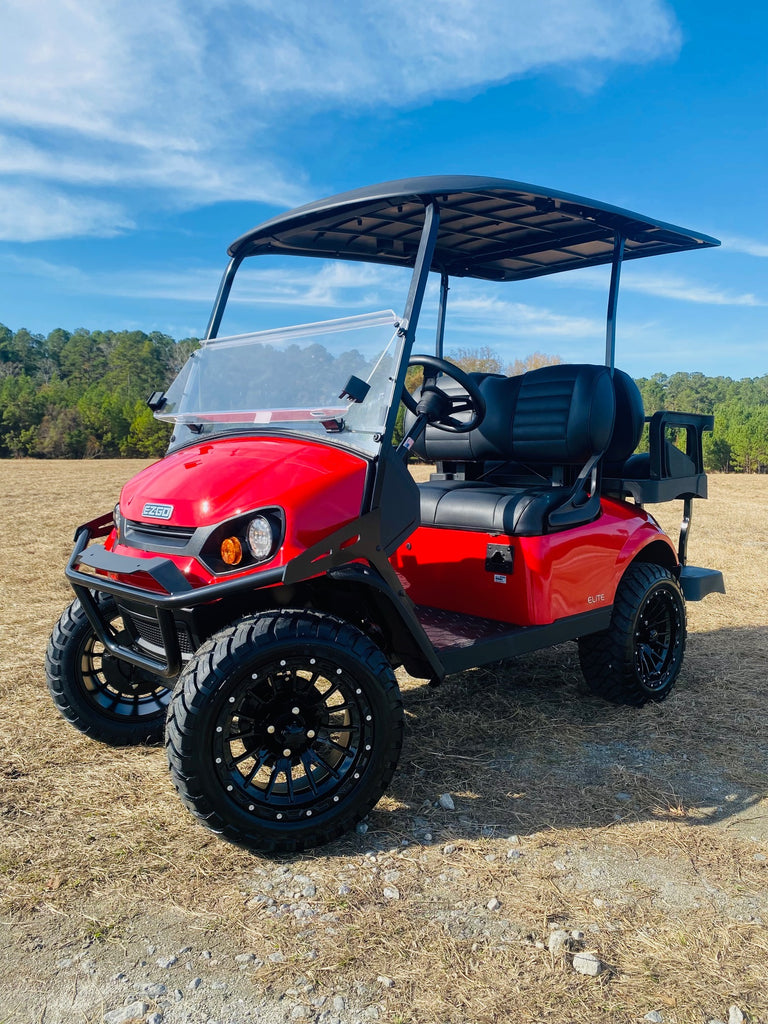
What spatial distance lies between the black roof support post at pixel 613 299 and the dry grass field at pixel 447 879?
189 cm

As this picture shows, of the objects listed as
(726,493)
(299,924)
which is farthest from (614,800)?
(726,493)

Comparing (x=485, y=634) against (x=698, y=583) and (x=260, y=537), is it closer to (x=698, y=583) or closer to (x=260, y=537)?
(x=260, y=537)

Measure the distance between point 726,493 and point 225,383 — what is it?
17.6 m

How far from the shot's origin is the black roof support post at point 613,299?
14.1 feet

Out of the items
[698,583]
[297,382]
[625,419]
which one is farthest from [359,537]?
A: [698,583]

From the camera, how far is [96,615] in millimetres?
3113

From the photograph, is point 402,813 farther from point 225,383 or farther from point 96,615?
point 225,383

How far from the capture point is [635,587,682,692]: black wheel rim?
4.25 metres

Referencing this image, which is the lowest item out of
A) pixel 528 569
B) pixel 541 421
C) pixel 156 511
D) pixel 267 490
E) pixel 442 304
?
pixel 528 569

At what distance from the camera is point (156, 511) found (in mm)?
2957

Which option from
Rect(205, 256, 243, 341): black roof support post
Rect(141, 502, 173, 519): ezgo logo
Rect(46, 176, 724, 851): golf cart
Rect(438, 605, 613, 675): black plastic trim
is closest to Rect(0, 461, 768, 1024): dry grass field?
Rect(46, 176, 724, 851): golf cart

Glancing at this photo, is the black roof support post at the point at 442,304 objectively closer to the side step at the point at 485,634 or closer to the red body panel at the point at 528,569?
the red body panel at the point at 528,569

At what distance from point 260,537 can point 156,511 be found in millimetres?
483

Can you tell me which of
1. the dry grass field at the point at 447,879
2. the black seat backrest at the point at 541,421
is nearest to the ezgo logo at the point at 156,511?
the dry grass field at the point at 447,879
